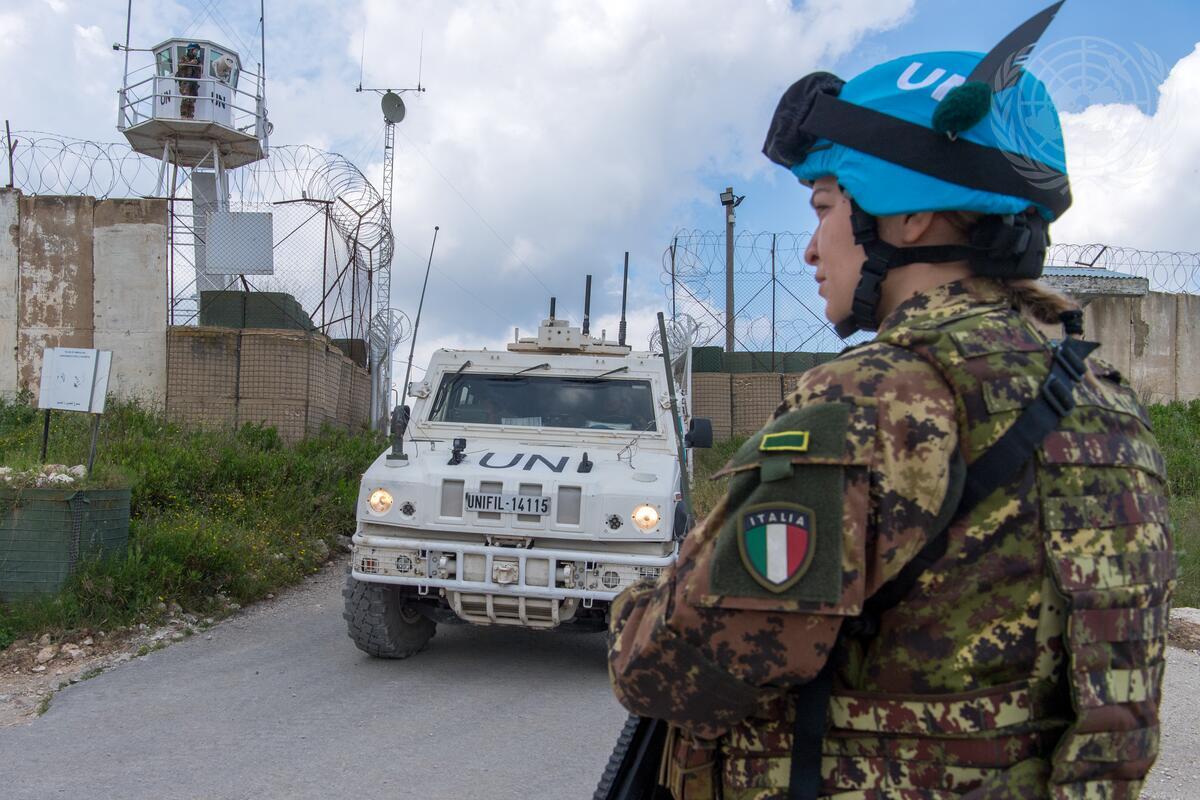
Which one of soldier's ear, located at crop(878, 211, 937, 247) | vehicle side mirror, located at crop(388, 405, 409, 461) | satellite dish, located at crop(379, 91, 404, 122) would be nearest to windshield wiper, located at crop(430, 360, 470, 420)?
vehicle side mirror, located at crop(388, 405, 409, 461)

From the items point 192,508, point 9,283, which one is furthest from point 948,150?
point 9,283

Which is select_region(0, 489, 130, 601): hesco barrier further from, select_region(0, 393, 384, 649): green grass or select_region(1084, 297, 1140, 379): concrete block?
select_region(1084, 297, 1140, 379): concrete block

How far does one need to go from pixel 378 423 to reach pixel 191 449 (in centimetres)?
550

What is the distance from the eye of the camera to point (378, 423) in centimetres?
1436

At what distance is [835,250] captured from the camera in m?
1.30

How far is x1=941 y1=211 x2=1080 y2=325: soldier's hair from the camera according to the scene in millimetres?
1228

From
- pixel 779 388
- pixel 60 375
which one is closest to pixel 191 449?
pixel 60 375

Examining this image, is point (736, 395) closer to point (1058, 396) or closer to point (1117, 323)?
point (1117, 323)

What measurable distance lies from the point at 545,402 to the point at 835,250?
4.97 metres

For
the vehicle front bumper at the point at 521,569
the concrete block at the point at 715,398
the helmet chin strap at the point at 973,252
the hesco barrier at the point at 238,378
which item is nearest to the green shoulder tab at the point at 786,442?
the helmet chin strap at the point at 973,252

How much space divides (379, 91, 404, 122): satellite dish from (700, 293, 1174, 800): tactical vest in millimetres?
18239

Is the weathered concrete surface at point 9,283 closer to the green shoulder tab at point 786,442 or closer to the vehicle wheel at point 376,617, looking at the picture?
the vehicle wheel at point 376,617

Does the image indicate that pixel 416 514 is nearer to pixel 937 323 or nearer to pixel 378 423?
pixel 937 323

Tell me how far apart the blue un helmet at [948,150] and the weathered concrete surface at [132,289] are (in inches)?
427
